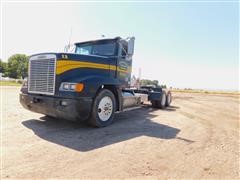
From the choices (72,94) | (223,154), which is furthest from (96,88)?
(223,154)

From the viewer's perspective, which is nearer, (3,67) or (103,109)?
(103,109)

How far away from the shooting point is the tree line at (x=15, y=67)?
62.5 m

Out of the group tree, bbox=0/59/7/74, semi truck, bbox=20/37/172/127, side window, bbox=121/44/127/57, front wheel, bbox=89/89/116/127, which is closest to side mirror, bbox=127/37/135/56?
semi truck, bbox=20/37/172/127

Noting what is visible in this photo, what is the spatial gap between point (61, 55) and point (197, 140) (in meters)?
→ 3.91

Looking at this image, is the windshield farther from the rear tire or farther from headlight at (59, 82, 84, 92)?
the rear tire

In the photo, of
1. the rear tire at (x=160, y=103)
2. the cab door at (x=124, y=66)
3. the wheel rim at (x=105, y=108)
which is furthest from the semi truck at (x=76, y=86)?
the rear tire at (x=160, y=103)

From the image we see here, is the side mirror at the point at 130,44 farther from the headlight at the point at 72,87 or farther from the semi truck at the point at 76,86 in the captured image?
the headlight at the point at 72,87

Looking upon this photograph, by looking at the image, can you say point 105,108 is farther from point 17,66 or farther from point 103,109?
point 17,66

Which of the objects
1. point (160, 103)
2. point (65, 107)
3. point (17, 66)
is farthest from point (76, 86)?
point (17, 66)

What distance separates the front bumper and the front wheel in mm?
241

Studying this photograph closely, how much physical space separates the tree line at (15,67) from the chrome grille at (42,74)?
6139cm

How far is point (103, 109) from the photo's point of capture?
5.72 meters

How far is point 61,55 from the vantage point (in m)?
5.16

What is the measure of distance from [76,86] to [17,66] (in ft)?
224
